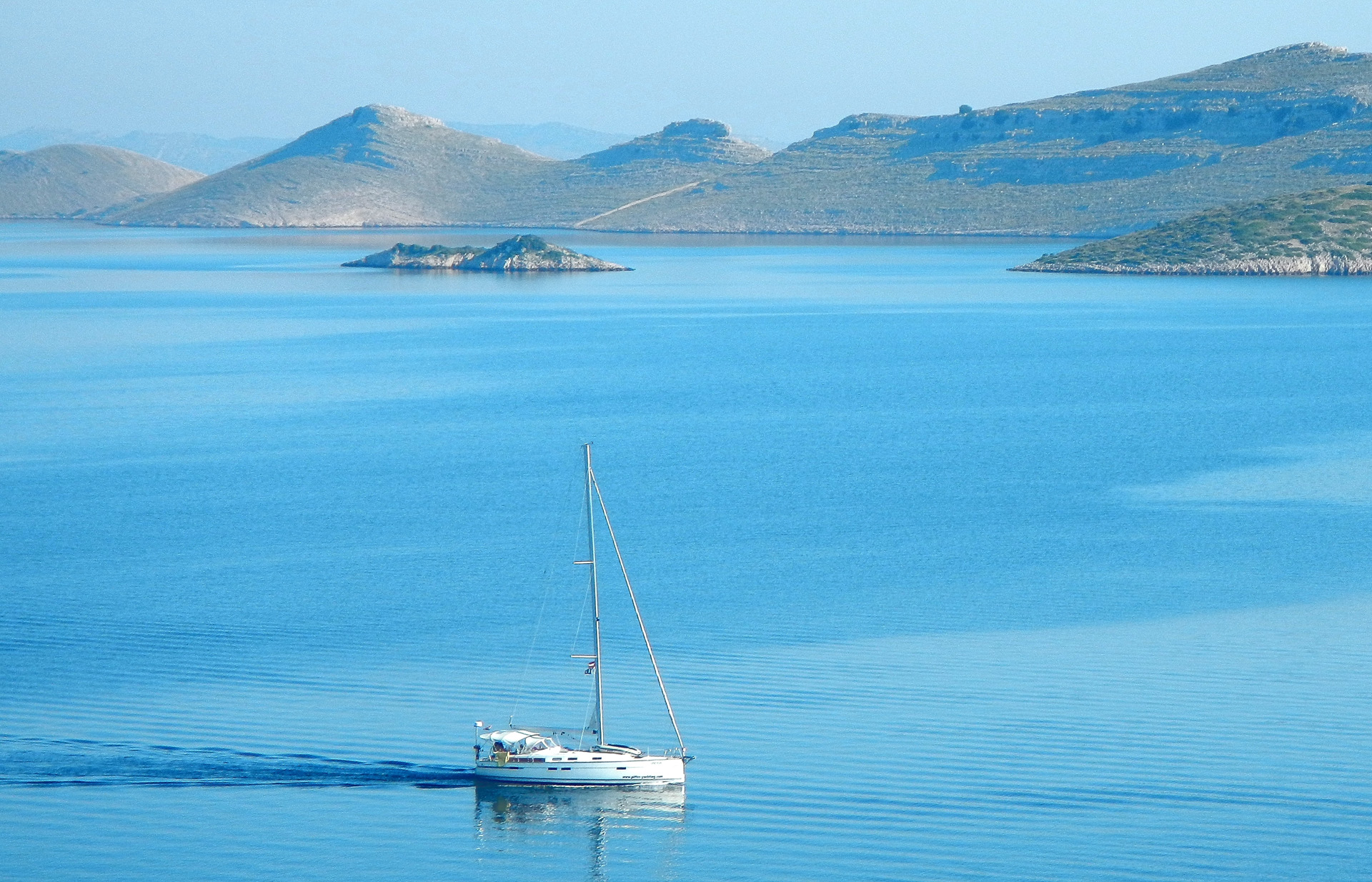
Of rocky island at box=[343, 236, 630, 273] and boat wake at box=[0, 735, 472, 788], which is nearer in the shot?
boat wake at box=[0, 735, 472, 788]

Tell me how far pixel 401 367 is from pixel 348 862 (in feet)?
168

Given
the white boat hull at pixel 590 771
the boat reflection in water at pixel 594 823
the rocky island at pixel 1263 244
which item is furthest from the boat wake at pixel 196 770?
the rocky island at pixel 1263 244

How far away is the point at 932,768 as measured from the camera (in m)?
20.9

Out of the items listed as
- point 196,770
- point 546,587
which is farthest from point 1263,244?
point 196,770

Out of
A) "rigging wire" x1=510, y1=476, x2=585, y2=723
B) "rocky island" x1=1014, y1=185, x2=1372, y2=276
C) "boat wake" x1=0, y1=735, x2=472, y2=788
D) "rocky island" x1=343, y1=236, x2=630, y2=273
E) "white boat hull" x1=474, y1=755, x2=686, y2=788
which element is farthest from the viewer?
"rocky island" x1=343, y1=236, x2=630, y2=273

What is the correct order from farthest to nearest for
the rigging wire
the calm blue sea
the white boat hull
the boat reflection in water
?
1. the rigging wire
2. the white boat hull
3. the calm blue sea
4. the boat reflection in water

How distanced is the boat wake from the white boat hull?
417 mm

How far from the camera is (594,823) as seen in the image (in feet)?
67.2

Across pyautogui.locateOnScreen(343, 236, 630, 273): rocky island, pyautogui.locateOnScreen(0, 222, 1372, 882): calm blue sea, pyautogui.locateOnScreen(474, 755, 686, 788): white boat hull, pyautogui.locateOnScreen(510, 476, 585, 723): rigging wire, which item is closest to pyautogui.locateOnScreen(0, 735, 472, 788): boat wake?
pyautogui.locateOnScreen(0, 222, 1372, 882): calm blue sea

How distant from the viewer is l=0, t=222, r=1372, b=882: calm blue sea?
1961 cm

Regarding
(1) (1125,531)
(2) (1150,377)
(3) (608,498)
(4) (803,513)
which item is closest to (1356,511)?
(1) (1125,531)

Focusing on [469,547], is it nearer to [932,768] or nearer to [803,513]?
[803,513]

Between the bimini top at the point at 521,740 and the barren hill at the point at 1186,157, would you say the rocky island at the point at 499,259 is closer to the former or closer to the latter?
the barren hill at the point at 1186,157

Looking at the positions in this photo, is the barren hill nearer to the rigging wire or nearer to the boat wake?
the rigging wire
